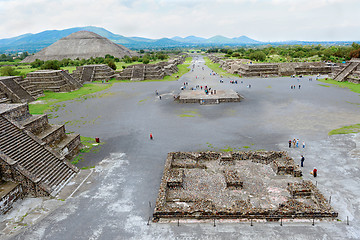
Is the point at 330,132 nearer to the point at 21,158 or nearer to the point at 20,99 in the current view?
the point at 21,158

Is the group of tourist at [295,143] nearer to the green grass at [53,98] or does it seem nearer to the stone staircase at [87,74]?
the green grass at [53,98]

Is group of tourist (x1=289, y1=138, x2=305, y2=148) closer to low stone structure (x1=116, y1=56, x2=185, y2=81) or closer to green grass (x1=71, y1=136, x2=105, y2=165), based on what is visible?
green grass (x1=71, y1=136, x2=105, y2=165)

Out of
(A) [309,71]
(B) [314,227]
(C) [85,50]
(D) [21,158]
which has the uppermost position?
(C) [85,50]

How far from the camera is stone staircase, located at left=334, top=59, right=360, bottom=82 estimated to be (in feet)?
203

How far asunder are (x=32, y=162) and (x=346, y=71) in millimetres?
76873

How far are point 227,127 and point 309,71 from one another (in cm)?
6480

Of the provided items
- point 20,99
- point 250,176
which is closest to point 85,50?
point 20,99

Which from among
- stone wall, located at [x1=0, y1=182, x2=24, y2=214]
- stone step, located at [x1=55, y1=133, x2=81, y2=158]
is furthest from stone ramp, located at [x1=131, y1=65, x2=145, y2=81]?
stone wall, located at [x1=0, y1=182, x2=24, y2=214]

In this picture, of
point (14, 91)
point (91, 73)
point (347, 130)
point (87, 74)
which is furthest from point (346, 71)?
point (14, 91)

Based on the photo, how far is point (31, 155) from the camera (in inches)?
722

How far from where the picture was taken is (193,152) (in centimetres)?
2181

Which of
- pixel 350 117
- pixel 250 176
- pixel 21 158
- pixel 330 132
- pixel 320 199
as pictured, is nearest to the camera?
pixel 320 199

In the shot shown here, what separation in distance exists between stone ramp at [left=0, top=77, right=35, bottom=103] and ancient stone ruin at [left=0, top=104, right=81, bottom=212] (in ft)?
91.7

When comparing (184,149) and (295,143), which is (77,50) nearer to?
(184,149)
